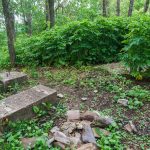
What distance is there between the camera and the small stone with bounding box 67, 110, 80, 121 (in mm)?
3734

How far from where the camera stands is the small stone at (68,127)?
3407 millimetres

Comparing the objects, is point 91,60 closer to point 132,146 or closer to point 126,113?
point 126,113

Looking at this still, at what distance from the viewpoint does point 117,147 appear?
121 inches

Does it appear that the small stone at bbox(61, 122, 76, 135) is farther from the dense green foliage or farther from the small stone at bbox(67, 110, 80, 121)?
the dense green foliage

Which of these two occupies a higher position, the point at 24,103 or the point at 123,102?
the point at 24,103

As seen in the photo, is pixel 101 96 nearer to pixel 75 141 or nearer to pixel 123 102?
pixel 123 102

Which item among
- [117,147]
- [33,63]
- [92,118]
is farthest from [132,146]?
[33,63]

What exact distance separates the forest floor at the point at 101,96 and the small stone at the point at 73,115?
0.10 metres

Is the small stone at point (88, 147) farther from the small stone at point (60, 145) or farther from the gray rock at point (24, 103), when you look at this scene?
the gray rock at point (24, 103)

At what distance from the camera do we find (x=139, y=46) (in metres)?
4.95

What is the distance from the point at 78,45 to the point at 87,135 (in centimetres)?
378

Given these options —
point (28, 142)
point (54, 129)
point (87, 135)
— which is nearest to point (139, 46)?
point (87, 135)

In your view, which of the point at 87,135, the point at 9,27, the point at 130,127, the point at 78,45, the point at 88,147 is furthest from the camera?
the point at 78,45

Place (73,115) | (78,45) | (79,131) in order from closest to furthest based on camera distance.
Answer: (79,131) → (73,115) → (78,45)
